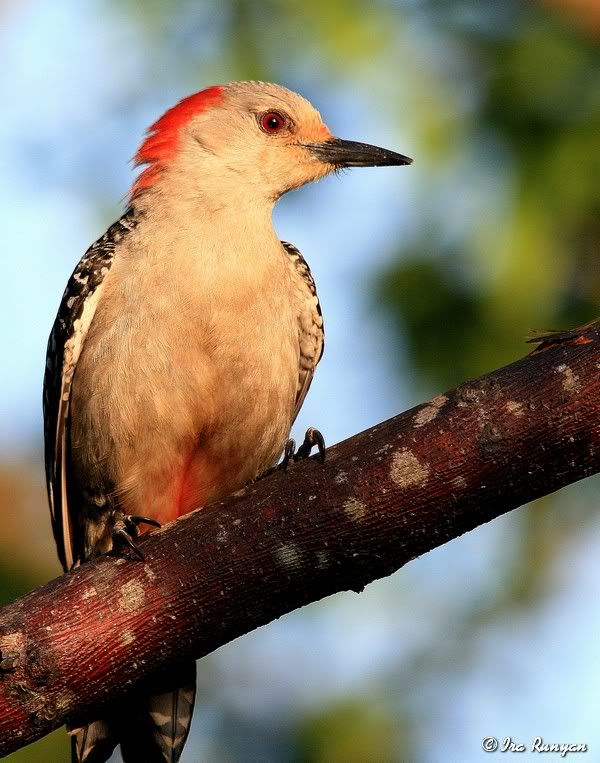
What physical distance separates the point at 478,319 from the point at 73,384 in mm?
2395

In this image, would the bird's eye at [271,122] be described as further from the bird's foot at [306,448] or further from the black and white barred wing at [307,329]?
the bird's foot at [306,448]

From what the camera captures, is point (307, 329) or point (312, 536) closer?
point (312, 536)

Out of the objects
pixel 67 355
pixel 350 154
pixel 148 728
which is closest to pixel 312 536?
pixel 148 728

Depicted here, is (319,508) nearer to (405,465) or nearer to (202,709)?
(405,465)

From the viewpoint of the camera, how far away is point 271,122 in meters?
6.87

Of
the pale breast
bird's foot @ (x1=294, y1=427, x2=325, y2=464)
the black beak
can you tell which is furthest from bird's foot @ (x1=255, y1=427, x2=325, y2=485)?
the black beak

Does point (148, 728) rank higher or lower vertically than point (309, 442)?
lower

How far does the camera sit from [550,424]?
404cm

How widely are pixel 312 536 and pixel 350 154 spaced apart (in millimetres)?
3471

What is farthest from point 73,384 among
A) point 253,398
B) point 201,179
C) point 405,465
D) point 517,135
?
point 517,135

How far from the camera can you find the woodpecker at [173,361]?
5691 millimetres

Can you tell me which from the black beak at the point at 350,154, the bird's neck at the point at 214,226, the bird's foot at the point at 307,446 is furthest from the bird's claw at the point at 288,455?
the black beak at the point at 350,154

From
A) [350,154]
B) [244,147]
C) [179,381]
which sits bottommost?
[179,381]

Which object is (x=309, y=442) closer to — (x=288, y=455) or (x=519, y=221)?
(x=288, y=455)
